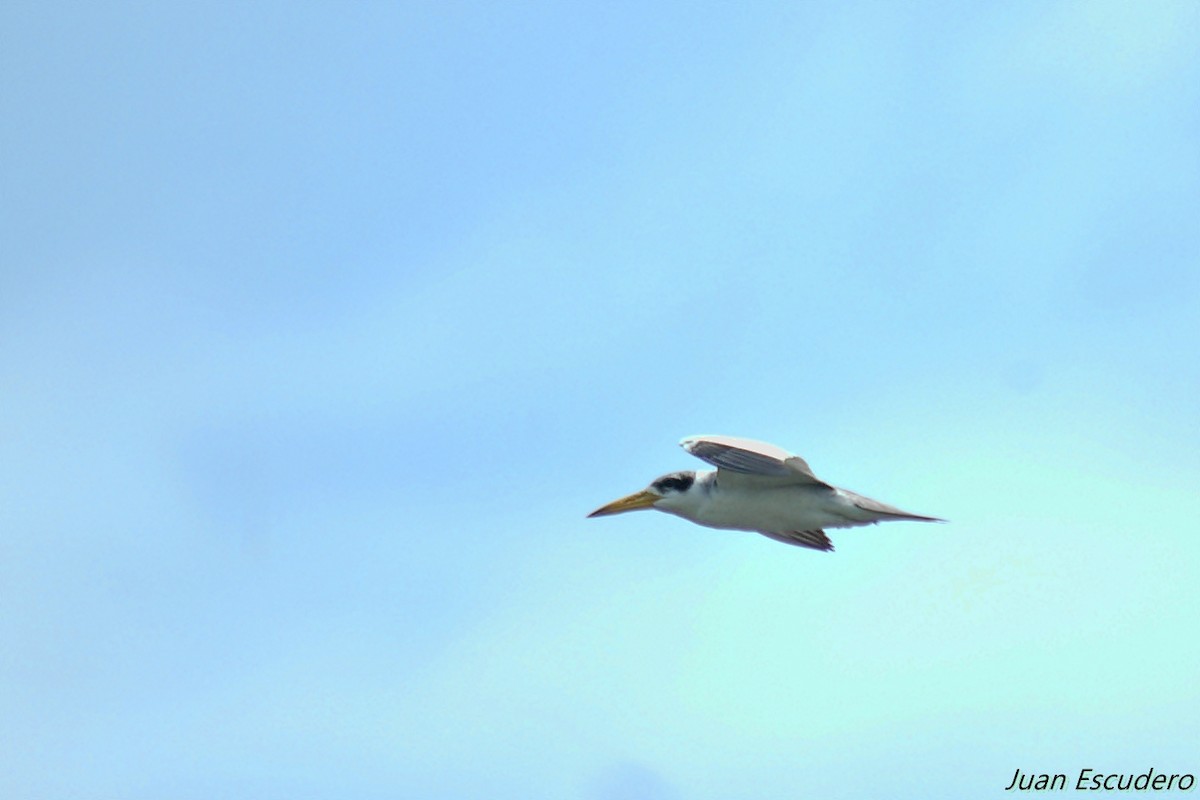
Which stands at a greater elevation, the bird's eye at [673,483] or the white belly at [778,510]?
the bird's eye at [673,483]

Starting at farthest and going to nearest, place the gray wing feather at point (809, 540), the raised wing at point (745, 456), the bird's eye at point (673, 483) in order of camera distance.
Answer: the gray wing feather at point (809, 540)
the bird's eye at point (673, 483)
the raised wing at point (745, 456)

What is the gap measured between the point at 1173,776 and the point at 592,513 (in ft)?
41.7

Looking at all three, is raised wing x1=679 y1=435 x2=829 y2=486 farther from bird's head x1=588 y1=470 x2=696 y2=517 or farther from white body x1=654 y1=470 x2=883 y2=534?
bird's head x1=588 y1=470 x2=696 y2=517

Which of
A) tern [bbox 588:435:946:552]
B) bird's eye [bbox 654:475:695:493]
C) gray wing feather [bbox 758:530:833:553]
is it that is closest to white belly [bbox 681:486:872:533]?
tern [bbox 588:435:946:552]

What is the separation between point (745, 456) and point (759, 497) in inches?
85.2

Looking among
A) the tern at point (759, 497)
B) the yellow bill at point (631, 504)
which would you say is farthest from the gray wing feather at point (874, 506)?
the yellow bill at point (631, 504)

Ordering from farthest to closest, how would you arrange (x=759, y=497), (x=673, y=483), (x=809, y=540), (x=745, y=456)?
(x=809, y=540), (x=673, y=483), (x=759, y=497), (x=745, y=456)

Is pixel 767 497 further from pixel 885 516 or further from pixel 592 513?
pixel 592 513

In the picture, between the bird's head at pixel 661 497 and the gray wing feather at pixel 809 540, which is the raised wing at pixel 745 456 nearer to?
the bird's head at pixel 661 497

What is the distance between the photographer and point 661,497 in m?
31.5

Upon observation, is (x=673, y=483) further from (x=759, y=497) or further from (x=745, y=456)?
(x=745, y=456)

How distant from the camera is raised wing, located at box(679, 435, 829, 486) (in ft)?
90.4

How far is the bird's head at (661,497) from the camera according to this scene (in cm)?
3105

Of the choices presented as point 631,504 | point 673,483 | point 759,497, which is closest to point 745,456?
point 759,497
